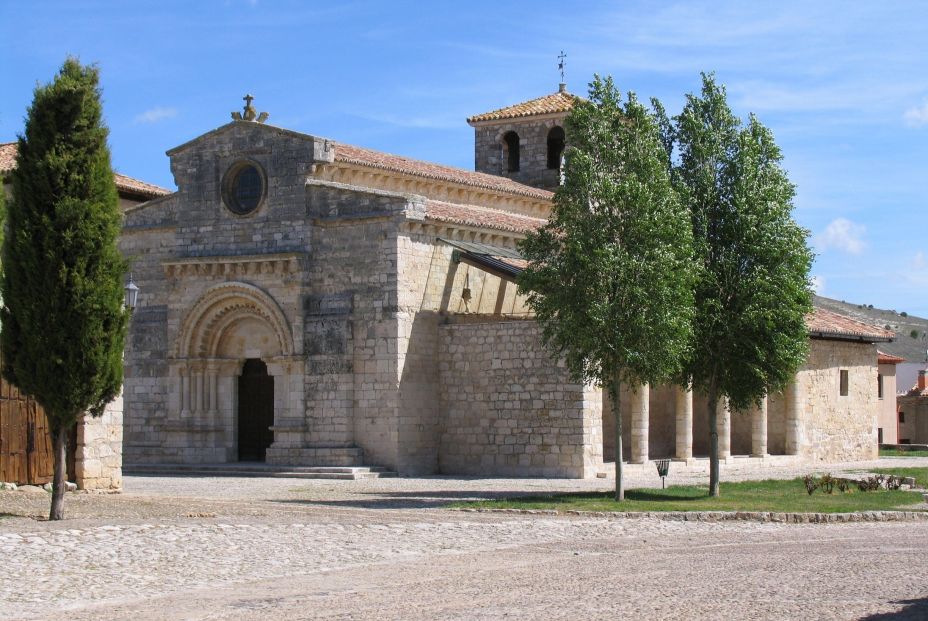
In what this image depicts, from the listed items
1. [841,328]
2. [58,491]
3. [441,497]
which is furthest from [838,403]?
[58,491]

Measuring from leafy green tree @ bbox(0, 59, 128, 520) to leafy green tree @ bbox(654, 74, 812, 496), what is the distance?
1057cm

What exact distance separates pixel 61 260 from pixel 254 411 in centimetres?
1501

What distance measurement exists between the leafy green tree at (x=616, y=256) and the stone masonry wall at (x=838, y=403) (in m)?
15.5

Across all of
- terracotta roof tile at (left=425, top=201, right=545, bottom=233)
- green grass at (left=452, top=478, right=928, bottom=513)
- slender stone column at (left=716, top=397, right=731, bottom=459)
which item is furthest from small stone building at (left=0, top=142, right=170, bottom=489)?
slender stone column at (left=716, top=397, right=731, bottom=459)

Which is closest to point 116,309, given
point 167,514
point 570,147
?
point 167,514

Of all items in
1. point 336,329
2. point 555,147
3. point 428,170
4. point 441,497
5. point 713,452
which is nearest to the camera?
point 441,497

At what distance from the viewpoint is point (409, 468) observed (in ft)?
94.8

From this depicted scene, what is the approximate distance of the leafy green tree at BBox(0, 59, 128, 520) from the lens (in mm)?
16984

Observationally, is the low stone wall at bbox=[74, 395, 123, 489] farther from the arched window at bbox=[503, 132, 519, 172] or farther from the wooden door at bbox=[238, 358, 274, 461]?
the arched window at bbox=[503, 132, 519, 172]

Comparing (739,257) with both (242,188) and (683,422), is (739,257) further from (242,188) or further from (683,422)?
(242,188)

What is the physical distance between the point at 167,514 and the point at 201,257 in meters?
14.0

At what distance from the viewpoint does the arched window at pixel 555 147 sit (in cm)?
3975

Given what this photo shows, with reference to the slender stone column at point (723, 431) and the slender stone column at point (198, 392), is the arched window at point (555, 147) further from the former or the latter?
the slender stone column at point (198, 392)

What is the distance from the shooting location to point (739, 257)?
76.5ft
